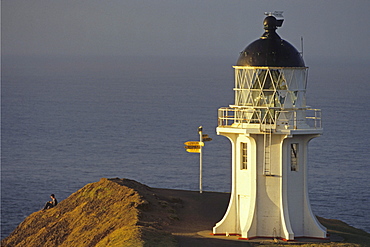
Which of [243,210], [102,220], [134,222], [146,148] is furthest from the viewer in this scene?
[146,148]

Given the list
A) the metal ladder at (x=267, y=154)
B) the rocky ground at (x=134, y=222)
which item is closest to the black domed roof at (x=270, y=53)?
the metal ladder at (x=267, y=154)

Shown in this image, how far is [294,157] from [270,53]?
12.8 feet

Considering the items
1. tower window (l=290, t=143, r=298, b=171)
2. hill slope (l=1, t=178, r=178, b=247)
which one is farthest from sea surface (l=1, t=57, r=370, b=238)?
tower window (l=290, t=143, r=298, b=171)

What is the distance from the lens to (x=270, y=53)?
114 feet

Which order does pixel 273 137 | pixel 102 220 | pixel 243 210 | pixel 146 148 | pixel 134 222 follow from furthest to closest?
pixel 146 148, pixel 102 220, pixel 243 210, pixel 134 222, pixel 273 137

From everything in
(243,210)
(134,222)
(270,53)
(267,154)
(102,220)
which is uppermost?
(270,53)

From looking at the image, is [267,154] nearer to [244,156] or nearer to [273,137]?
[273,137]

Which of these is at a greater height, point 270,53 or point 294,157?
point 270,53

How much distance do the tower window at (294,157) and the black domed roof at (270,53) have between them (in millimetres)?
2956

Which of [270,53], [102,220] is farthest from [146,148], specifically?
[270,53]

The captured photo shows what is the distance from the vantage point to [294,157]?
1395 inches

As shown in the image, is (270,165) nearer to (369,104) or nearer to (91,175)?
(91,175)

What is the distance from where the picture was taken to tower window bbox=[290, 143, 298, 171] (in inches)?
1391

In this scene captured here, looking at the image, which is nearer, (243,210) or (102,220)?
(243,210)
